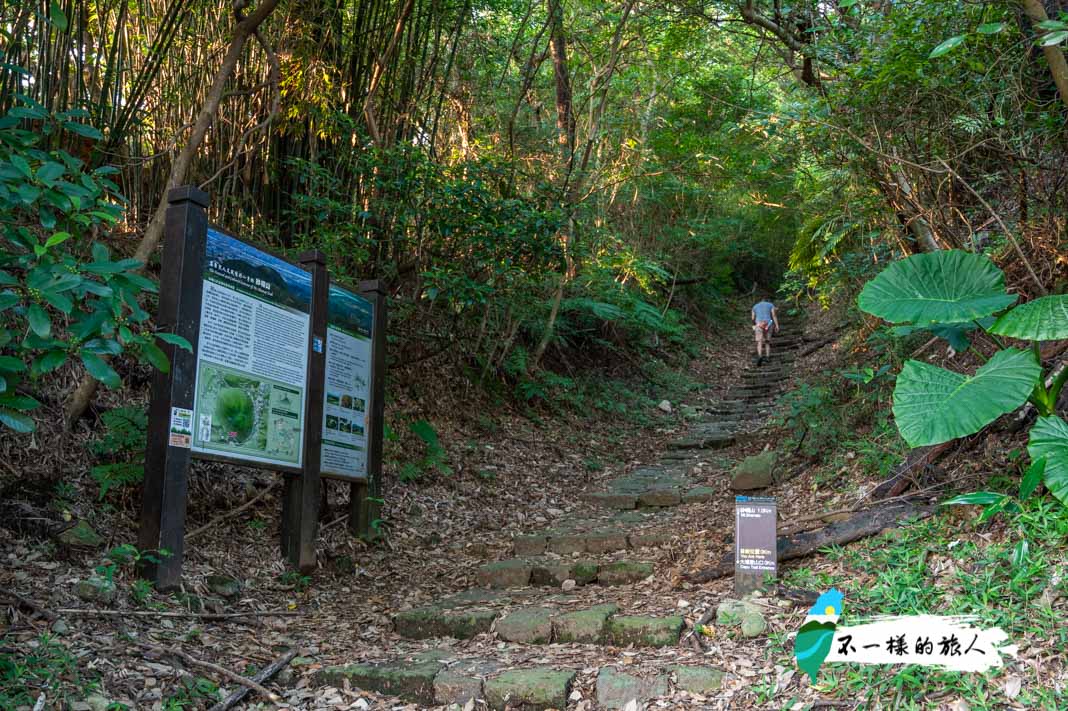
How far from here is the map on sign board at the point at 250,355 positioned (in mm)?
4379

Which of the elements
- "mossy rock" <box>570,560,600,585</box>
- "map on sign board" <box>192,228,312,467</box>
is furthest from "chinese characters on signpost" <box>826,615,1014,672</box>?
"map on sign board" <box>192,228,312,467</box>

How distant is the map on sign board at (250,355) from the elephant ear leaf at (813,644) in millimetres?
3170

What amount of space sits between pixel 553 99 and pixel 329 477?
28.1 ft

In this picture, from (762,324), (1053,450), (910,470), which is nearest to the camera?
(1053,450)

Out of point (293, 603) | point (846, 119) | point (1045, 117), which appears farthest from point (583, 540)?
point (1045, 117)

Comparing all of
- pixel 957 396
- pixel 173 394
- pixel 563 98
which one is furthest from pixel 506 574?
pixel 563 98

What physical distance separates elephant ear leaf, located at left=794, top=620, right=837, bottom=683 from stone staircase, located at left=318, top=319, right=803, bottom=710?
363 millimetres

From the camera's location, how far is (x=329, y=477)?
17.8 feet

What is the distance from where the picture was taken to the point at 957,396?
3.50 m

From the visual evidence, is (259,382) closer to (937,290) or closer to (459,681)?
(459,681)

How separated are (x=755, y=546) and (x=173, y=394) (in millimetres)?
3155

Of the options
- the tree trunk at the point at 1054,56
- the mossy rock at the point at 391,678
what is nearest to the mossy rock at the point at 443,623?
the mossy rock at the point at 391,678

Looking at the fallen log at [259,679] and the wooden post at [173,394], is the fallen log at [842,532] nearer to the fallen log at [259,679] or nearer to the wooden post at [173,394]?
the fallen log at [259,679]

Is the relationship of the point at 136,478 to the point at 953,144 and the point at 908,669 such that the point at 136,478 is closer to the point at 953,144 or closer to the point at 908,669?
the point at 908,669
